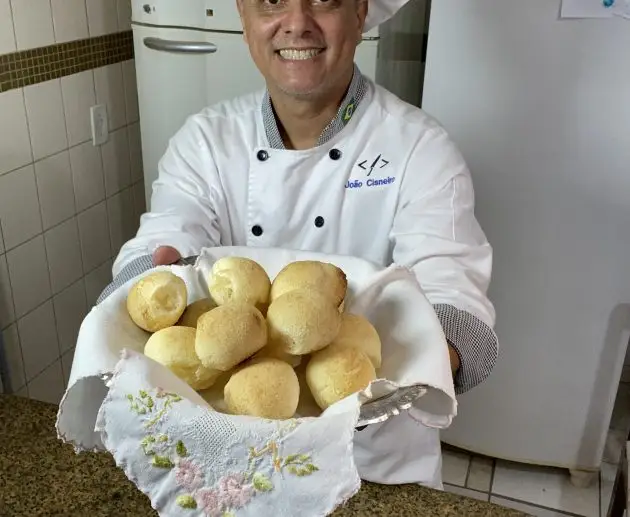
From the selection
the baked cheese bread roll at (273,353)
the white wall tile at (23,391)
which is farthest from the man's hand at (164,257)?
the white wall tile at (23,391)

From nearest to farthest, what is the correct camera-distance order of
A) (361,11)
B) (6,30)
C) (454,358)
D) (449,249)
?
(454,358) → (449,249) → (361,11) → (6,30)

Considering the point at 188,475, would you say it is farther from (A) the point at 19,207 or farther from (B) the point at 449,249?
(A) the point at 19,207

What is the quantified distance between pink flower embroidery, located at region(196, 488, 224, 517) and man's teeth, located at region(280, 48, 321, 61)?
26.2 inches

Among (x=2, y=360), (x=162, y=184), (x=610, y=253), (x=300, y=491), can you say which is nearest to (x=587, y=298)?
(x=610, y=253)

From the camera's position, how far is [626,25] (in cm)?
127

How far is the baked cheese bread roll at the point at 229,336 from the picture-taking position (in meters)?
0.52

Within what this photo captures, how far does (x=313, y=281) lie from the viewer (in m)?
0.58

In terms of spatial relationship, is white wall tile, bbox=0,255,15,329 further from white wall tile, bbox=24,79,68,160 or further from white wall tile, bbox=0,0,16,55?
white wall tile, bbox=0,0,16,55

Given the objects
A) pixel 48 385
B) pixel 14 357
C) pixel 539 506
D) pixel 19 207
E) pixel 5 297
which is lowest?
pixel 539 506

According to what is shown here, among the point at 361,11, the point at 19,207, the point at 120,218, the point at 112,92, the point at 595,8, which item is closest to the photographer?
the point at 361,11

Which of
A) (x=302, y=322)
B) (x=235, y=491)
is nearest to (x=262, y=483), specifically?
(x=235, y=491)

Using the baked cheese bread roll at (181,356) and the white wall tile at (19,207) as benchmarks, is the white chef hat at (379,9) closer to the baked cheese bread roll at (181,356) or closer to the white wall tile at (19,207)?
the baked cheese bread roll at (181,356)

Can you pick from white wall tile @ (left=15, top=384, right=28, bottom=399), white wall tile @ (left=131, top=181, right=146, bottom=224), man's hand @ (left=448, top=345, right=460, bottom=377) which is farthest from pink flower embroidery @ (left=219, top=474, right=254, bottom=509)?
white wall tile @ (left=131, top=181, right=146, bottom=224)

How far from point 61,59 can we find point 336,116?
0.82 m
